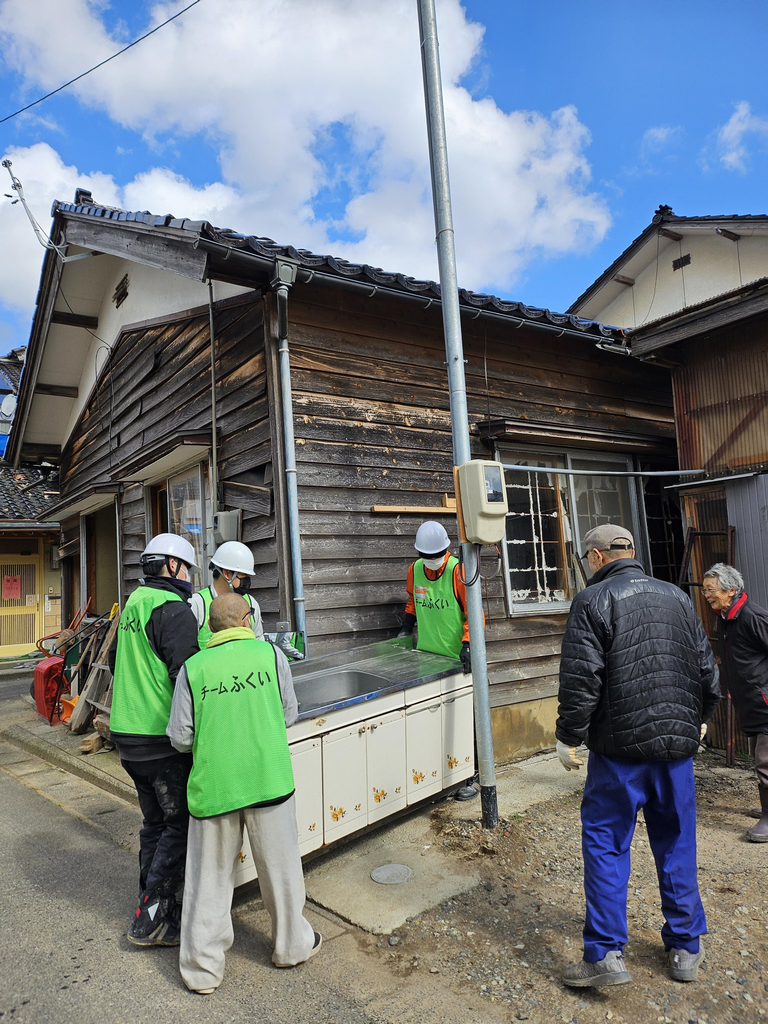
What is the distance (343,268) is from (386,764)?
3.78 metres

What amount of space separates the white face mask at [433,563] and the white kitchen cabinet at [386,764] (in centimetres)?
125

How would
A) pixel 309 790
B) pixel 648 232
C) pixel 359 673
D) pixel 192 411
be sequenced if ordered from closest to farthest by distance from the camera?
pixel 309 790 → pixel 359 673 → pixel 192 411 → pixel 648 232

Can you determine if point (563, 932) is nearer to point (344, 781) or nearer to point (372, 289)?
point (344, 781)

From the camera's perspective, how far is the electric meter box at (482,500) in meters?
4.56

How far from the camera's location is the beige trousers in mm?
3045

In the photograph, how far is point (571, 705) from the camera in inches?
119

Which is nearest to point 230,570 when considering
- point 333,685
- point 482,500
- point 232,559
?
point 232,559

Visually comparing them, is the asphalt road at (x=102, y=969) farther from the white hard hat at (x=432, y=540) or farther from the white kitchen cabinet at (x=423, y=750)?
the white hard hat at (x=432, y=540)

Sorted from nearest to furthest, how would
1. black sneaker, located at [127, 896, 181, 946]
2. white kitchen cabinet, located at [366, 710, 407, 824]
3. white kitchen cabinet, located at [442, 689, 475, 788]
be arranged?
black sneaker, located at [127, 896, 181, 946]
white kitchen cabinet, located at [366, 710, 407, 824]
white kitchen cabinet, located at [442, 689, 475, 788]

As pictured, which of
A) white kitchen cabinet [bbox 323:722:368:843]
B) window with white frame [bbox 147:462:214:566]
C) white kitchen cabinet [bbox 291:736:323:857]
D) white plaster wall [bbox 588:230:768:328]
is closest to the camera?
white kitchen cabinet [bbox 291:736:323:857]

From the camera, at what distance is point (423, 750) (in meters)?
4.87

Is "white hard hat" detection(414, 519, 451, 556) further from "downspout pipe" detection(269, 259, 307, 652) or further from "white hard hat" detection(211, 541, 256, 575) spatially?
"white hard hat" detection(211, 541, 256, 575)

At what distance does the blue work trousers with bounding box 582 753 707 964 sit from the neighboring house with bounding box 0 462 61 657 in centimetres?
1626

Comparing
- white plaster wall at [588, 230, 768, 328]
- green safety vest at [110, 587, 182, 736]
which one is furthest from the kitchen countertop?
white plaster wall at [588, 230, 768, 328]
